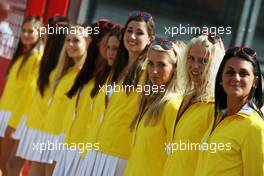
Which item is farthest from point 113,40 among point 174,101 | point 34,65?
point 34,65

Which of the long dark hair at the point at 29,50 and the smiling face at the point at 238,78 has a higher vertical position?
the long dark hair at the point at 29,50

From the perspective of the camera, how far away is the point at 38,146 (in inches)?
277

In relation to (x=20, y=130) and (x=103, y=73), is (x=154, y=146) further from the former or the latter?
(x=20, y=130)

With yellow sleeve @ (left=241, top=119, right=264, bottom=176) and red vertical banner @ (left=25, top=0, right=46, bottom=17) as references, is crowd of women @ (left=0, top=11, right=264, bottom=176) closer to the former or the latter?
yellow sleeve @ (left=241, top=119, right=264, bottom=176)

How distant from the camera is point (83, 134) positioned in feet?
20.4

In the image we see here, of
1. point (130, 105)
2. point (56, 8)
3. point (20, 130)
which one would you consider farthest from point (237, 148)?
point (56, 8)

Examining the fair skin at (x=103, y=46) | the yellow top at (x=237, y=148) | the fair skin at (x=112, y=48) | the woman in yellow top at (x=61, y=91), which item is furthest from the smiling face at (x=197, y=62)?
the woman in yellow top at (x=61, y=91)

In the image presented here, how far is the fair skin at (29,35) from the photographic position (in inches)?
312

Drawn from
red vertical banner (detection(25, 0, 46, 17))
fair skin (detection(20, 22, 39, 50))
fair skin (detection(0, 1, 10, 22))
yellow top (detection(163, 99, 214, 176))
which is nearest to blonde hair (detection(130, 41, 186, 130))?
yellow top (detection(163, 99, 214, 176))

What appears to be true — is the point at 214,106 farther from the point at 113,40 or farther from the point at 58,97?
the point at 58,97

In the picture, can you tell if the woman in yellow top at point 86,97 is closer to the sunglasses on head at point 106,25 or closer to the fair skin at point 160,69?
the sunglasses on head at point 106,25

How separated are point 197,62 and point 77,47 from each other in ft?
7.53

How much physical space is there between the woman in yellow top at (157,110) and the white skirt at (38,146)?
170 cm

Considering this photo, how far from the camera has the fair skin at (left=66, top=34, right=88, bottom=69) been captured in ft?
22.5
